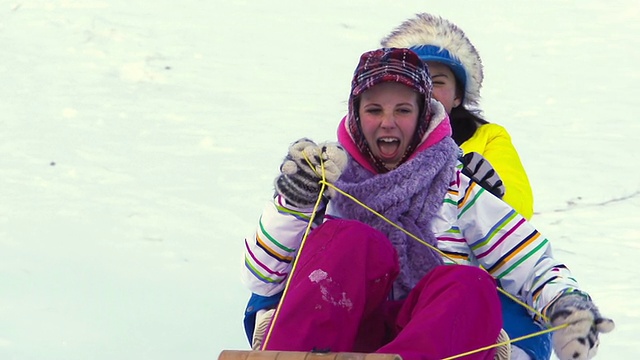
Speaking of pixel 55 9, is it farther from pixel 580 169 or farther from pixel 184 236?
pixel 580 169

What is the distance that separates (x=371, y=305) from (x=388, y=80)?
Answer: 0.47 m

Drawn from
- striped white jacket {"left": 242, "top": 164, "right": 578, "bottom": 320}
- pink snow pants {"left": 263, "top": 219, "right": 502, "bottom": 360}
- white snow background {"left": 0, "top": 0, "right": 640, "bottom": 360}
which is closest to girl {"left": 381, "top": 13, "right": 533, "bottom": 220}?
striped white jacket {"left": 242, "top": 164, "right": 578, "bottom": 320}

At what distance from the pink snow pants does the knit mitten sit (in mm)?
138

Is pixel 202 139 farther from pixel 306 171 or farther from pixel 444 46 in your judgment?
pixel 306 171

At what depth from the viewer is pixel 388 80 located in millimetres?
2477

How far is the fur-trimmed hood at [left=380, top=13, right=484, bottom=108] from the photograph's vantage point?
10.2 feet

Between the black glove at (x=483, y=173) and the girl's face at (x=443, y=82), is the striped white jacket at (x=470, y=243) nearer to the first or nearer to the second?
the black glove at (x=483, y=173)

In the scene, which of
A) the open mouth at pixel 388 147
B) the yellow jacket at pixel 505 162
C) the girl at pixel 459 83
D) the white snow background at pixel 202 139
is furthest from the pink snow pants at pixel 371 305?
the white snow background at pixel 202 139

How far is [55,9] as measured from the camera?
5.35m

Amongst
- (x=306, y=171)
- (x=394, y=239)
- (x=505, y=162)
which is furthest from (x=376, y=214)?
(x=505, y=162)

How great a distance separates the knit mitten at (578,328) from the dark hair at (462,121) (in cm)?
95

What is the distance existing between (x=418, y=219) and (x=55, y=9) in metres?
3.25

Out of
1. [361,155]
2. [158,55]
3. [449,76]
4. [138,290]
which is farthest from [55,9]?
[361,155]

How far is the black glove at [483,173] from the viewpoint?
2.72 metres
